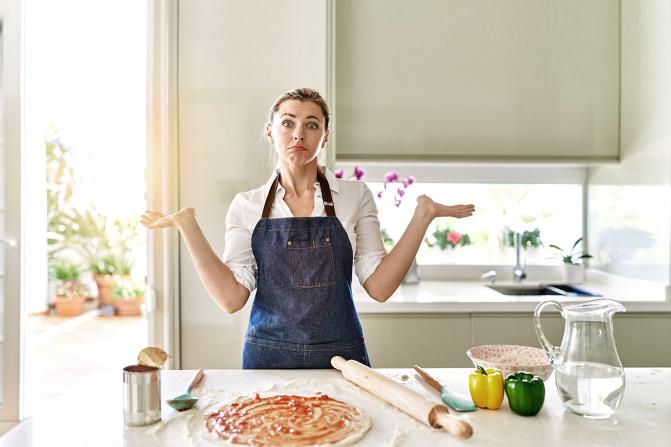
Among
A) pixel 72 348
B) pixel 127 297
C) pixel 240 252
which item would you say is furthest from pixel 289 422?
pixel 127 297

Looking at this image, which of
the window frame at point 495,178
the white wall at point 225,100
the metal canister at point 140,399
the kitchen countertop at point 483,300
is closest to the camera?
the metal canister at point 140,399

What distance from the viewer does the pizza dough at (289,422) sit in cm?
113

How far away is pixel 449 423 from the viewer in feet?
3.75

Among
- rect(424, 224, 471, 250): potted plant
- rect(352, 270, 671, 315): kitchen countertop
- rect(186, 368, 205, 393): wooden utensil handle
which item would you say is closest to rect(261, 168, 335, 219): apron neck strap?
rect(186, 368, 205, 393): wooden utensil handle

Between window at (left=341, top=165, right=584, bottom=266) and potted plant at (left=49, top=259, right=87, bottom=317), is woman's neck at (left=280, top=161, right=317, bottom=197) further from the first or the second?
potted plant at (left=49, top=259, right=87, bottom=317)

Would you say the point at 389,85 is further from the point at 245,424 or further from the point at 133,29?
the point at 133,29

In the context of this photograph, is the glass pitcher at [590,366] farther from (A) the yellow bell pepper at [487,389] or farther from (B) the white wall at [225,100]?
(B) the white wall at [225,100]

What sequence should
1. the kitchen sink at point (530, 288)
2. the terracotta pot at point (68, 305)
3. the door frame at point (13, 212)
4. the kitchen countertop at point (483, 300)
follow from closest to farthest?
the kitchen countertop at point (483, 300)
the door frame at point (13, 212)
the kitchen sink at point (530, 288)
the terracotta pot at point (68, 305)

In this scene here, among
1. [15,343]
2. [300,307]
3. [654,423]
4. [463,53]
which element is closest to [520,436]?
[654,423]

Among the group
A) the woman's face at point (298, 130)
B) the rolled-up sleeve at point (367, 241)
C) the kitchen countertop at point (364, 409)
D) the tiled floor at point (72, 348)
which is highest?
the woman's face at point (298, 130)

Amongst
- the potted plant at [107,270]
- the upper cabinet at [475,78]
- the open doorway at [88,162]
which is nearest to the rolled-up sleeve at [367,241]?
the upper cabinet at [475,78]

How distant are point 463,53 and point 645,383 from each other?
1.90m

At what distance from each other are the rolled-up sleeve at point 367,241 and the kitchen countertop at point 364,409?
474mm

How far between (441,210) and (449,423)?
2.37ft
